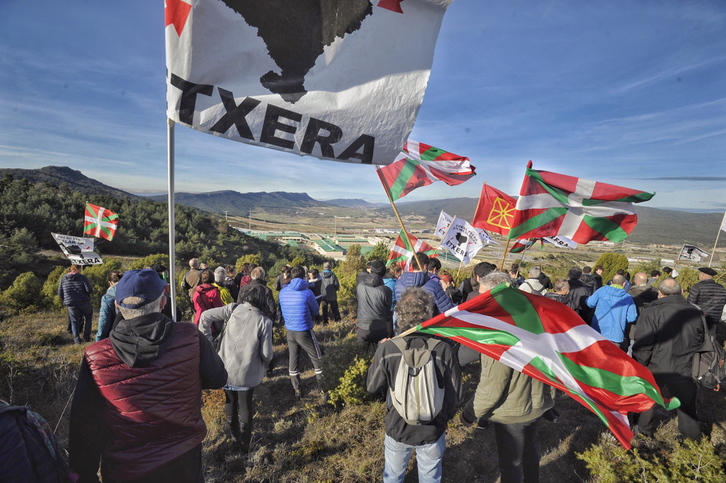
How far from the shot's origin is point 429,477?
A: 2.64m

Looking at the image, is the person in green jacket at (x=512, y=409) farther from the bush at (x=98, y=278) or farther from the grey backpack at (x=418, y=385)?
the bush at (x=98, y=278)

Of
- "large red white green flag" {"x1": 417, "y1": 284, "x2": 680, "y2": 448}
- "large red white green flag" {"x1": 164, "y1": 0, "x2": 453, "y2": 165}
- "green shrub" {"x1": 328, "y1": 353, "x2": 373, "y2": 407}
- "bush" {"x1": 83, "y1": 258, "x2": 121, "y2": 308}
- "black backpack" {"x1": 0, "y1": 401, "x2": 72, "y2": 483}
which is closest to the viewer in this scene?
"black backpack" {"x1": 0, "y1": 401, "x2": 72, "y2": 483}

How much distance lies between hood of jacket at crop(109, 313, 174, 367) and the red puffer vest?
67 mm

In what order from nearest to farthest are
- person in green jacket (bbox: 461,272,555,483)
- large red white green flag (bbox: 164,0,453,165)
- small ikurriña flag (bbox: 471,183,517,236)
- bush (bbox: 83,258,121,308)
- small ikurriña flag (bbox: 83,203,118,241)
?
large red white green flag (bbox: 164,0,453,165) → person in green jacket (bbox: 461,272,555,483) → small ikurriña flag (bbox: 471,183,517,236) → small ikurriña flag (bbox: 83,203,118,241) → bush (bbox: 83,258,121,308)

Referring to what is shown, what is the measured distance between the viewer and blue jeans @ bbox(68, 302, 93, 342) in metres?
7.09

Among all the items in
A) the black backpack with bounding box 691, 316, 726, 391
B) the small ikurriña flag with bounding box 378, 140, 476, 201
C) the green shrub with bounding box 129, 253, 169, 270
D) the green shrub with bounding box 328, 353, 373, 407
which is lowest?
the green shrub with bounding box 129, 253, 169, 270

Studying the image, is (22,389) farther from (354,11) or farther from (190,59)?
(354,11)

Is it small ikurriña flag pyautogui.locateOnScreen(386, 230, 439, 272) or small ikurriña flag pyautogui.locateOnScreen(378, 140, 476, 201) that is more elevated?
small ikurriña flag pyautogui.locateOnScreen(378, 140, 476, 201)

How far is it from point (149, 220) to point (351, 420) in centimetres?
3030

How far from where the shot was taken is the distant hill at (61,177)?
205ft

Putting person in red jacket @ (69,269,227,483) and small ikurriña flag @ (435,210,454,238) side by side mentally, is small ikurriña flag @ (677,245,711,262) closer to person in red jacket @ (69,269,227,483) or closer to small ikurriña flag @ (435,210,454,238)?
small ikurriña flag @ (435,210,454,238)

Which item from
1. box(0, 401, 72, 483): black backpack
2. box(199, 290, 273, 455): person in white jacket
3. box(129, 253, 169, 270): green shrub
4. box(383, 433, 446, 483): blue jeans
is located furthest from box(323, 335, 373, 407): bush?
box(129, 253, 169, 270): green shrub

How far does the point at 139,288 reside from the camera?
189cm

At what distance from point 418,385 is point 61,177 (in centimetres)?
9954
